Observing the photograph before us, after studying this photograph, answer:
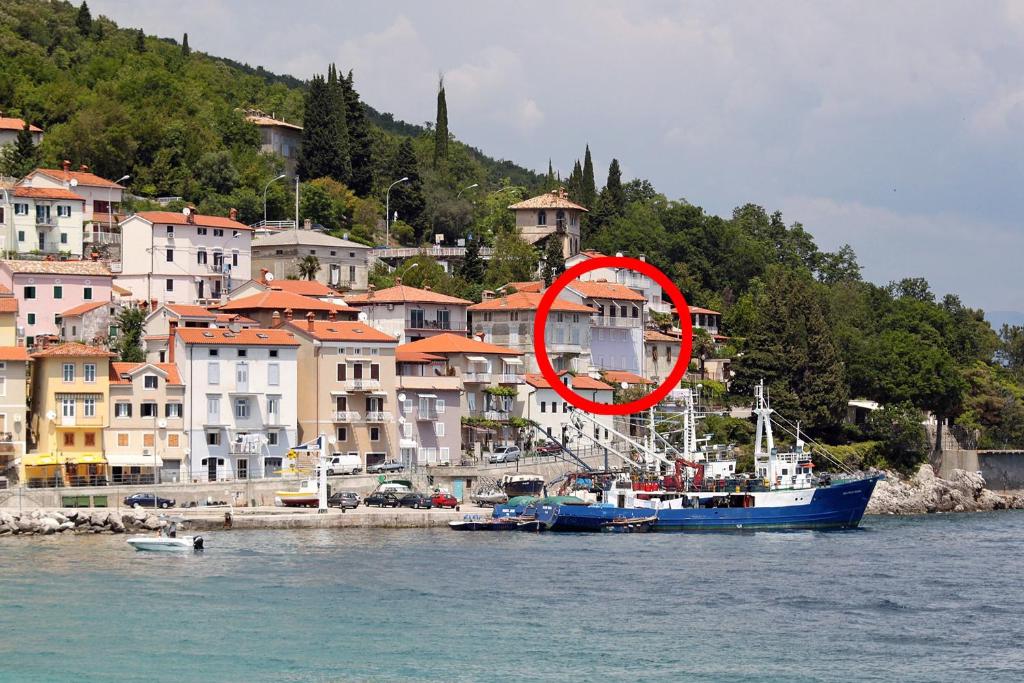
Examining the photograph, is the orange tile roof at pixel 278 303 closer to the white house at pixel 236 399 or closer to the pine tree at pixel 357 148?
the white house at pixel 236 399

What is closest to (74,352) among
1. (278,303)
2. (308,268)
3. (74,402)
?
(74,402)

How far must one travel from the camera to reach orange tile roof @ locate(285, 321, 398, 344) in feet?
237

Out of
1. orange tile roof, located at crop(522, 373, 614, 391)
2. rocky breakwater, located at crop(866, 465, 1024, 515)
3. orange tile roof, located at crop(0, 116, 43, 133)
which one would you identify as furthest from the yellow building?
rocky breakwater, located at crop(866, 465, 1024, 515)

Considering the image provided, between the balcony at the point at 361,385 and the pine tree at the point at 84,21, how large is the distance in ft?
206

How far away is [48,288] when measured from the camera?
75250mm

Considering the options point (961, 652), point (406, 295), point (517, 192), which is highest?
point (517, 192)

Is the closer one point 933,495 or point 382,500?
point 382,500

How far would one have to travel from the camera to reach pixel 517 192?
4705 inches

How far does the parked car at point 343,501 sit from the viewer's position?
64.2 metres

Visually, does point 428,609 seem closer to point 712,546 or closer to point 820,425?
Answer: point 712,546

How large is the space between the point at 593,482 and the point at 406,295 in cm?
1658

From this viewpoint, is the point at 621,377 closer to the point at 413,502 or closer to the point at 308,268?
the point at 308,268

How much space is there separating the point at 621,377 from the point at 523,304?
6.96m

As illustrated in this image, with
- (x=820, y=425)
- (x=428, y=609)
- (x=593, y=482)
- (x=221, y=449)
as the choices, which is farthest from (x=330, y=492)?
(x=820, y=425)
